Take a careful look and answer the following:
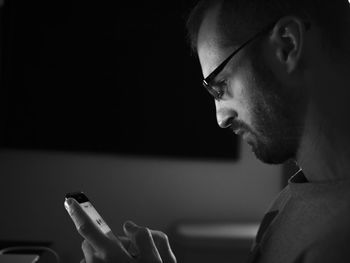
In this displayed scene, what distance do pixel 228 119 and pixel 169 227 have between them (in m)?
1.13

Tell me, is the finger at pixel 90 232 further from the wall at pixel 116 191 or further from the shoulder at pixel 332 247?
the wall at pixel 116 191

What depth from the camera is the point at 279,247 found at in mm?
642

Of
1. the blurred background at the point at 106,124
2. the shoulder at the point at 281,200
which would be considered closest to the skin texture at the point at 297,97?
the shoulder at the point at 281,200

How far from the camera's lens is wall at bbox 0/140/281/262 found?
1703 millimetres

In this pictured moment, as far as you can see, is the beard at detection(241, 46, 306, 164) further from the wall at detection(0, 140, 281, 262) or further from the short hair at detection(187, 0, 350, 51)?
the wall at detection(0, 140, 281, 262)

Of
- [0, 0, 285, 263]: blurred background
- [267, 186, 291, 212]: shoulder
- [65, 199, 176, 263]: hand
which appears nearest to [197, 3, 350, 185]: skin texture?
[267, 186, 291, 212]: shoulder

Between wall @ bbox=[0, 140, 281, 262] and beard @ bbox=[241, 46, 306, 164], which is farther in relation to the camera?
wall @ bbox=[0, 140, 281, 262]

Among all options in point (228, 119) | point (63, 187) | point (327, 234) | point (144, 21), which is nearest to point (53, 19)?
point (144, 21)

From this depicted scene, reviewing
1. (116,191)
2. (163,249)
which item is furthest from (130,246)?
(116,191)

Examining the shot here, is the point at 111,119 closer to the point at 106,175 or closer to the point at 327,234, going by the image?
the point at 106,175

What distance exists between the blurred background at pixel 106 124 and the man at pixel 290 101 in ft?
3.27

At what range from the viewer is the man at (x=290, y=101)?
0.61 meters

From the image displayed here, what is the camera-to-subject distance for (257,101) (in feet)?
2.16

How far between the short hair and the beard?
0.05 meters
